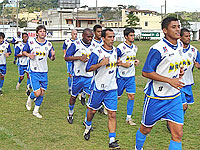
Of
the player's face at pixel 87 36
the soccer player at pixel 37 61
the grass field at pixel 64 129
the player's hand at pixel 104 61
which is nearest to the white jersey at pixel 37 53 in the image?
the soccer player at pixel 37 61

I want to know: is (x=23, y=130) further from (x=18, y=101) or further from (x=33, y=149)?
(x=18, y=101)

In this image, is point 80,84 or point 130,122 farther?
point 80,84

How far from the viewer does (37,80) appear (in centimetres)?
939

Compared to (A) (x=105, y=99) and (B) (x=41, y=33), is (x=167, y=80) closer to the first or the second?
(A) (x=105, y=99)

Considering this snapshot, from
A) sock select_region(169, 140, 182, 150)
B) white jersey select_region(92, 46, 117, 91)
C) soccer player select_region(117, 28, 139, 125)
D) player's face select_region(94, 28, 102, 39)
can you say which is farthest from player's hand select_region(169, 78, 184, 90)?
player's face select_region(94, 28, 102, 39)

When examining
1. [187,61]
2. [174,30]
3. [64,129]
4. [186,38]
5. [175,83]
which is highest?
[174,30]

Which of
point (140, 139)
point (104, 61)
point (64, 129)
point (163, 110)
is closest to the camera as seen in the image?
point (163, 110)

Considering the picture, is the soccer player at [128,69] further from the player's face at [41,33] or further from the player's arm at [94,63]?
the player's face at [41,33]

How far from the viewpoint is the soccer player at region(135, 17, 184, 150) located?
5.29 metres

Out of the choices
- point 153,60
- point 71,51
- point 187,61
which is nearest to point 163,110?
point 153,60

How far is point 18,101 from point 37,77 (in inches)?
106

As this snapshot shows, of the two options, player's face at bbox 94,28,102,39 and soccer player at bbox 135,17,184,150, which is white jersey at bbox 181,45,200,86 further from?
player's face at bbox 94,28,102,39

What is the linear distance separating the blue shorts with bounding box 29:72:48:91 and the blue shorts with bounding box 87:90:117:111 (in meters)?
2.71

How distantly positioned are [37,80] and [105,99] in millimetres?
3034
